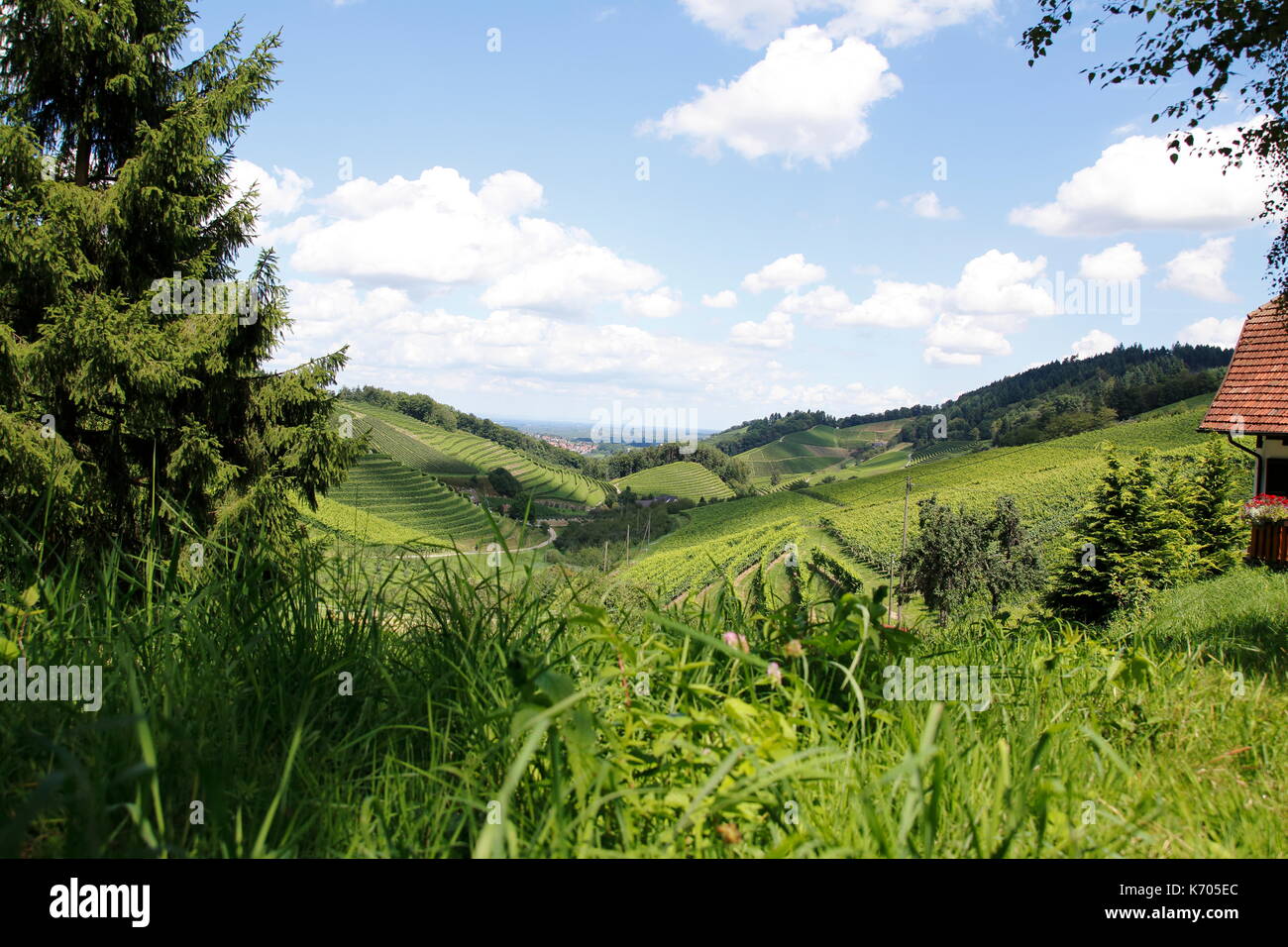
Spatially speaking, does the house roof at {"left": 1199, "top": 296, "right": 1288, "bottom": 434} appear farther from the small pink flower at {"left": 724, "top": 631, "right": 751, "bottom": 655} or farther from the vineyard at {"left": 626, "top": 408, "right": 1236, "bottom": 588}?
the vineyard at {"left": 626, "top": 408, "right": 1236, "bottom": 588}

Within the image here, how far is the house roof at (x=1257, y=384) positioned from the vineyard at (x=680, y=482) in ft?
329

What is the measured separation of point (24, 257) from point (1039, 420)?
4966 inches

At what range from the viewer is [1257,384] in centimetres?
1962

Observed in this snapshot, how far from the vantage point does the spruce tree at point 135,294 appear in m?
13.2

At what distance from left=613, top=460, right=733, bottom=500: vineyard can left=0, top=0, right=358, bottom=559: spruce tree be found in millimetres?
104912

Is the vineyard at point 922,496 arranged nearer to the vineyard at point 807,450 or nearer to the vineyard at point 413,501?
the vineyard at point 413,501

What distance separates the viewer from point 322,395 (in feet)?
58.9

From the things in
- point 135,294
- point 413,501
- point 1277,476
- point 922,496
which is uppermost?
point 135,294

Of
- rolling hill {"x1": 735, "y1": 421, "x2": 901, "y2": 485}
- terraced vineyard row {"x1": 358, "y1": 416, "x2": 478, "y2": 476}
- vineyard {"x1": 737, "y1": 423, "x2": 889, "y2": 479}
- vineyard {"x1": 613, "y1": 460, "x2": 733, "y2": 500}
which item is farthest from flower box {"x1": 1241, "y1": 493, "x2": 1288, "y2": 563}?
vineyard {"x1": 737, "y1": 423, "x2": 889, "y2": 479}

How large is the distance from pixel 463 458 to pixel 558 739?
436 ft

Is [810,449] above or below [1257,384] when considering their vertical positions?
above

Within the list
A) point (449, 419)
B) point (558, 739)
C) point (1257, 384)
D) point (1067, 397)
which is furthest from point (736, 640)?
point (449, 419)

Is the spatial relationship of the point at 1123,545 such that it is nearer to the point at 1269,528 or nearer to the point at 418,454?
the point at 1269,528
